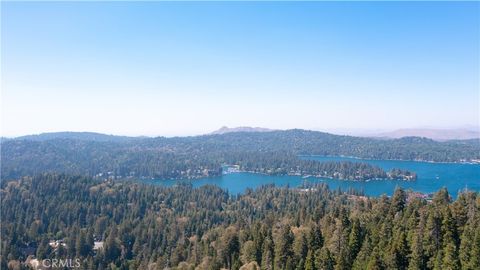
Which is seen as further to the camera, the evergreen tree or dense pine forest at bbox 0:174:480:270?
the evergreen tree

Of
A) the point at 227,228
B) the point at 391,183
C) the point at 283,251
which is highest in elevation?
the point at 283,251

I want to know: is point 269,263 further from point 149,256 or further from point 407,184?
point 407,184

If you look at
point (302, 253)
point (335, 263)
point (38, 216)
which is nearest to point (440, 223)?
point (335, 263)

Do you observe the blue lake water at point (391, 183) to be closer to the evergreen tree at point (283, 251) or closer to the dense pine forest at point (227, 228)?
the dense pine forest at point (227, 228)

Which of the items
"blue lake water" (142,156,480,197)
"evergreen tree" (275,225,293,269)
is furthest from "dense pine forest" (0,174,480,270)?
"blue lake water" (142,156,480,197)

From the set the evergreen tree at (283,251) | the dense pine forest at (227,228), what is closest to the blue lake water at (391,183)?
the dense pine forest at (227,228)

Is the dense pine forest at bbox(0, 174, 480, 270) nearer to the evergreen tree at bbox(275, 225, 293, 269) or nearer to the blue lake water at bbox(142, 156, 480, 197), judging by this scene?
the evergreen tree at bbox(275, 225, 293, 269)

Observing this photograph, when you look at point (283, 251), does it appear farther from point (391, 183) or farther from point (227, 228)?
point (391, 183)

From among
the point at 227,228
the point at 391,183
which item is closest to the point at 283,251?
the point at 227,228
